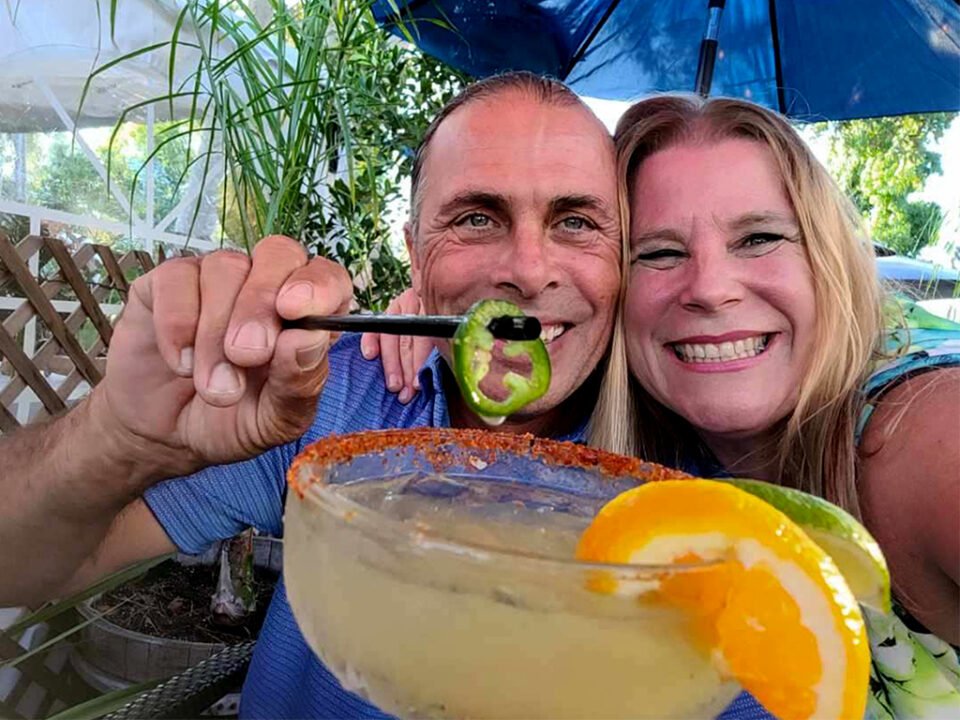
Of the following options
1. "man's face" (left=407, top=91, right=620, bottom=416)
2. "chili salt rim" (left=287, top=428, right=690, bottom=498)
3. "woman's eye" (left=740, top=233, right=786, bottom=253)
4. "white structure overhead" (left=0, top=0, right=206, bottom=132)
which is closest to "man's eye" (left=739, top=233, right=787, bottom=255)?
"woman's eye" (left=740, top=233, right=786, bottom=253)

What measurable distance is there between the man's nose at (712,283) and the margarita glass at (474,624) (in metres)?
0.88

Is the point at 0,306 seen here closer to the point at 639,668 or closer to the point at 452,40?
the point at 452,40

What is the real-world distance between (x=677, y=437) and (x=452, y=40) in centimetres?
212

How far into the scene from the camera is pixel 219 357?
0.95 m

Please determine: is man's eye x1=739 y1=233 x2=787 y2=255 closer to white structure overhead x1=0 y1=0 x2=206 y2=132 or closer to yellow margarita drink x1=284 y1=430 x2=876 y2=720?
yellow margarita drink x1=284 y1=430 x2=876 y2=720

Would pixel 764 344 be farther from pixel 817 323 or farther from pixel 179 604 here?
pixel 179 604

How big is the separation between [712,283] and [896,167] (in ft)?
49.2

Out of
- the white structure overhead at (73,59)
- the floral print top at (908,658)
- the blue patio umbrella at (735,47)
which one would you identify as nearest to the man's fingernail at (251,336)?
the floral print top at (908,658)

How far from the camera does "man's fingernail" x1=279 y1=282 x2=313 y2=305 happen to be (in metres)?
0.91

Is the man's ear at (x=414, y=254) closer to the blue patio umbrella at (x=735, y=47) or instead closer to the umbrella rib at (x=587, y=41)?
the blue patio umbrella at (x=735, y=47)

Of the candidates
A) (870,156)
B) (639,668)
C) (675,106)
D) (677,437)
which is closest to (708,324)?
(677,437)

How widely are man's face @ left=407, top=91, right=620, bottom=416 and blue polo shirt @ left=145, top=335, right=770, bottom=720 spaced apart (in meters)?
0.17

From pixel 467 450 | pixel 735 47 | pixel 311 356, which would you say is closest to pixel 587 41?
pixel 735 47

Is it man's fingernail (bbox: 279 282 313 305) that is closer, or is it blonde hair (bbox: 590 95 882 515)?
man's fingernail (bbox: 279 282 313 305)
